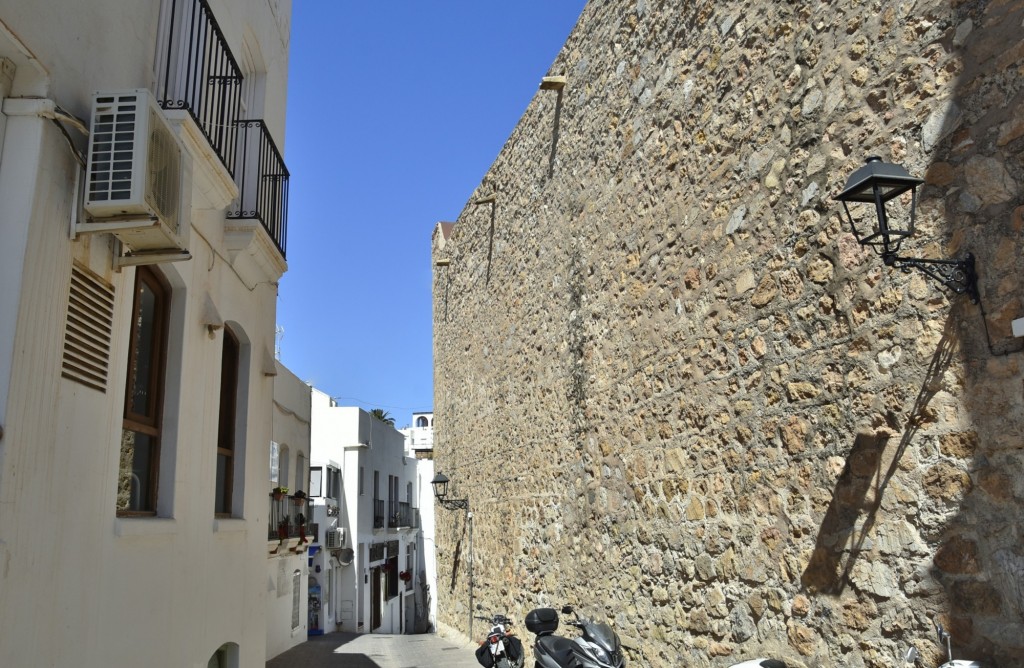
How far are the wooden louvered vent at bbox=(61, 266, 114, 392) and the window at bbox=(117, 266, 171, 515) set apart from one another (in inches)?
17.5

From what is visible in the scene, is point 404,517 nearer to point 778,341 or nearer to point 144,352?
point 144,352

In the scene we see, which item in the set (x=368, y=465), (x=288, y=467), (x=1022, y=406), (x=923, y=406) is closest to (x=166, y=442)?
(x=923, y=406)

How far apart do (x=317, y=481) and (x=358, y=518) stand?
2.09 metres

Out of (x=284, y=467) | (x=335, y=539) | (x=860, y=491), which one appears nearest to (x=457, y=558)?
(x=284, y=467)

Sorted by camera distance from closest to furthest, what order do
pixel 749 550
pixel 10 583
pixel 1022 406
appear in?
pixel 10 583, pixel 1022 406, pixel 749 550

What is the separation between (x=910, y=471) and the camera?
4008 millimetres

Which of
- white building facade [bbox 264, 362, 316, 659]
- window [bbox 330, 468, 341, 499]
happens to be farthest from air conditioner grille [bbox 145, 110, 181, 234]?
window [bbox 330, 468, 341, 499]

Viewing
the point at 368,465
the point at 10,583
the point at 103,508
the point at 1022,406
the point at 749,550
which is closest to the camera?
the point at 10,583

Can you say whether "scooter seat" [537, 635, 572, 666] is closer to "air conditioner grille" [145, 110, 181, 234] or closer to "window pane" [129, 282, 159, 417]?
"window pane" [129, 282, 159, 417]

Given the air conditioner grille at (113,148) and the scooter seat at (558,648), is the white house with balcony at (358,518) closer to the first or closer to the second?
the scooter seat at (558,648)

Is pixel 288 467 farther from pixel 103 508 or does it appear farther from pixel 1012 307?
pixel 1012 307

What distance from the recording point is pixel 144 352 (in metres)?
4.73

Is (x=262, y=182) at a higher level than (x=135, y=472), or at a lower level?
higher

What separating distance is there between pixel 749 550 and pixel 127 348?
3.69 metres
